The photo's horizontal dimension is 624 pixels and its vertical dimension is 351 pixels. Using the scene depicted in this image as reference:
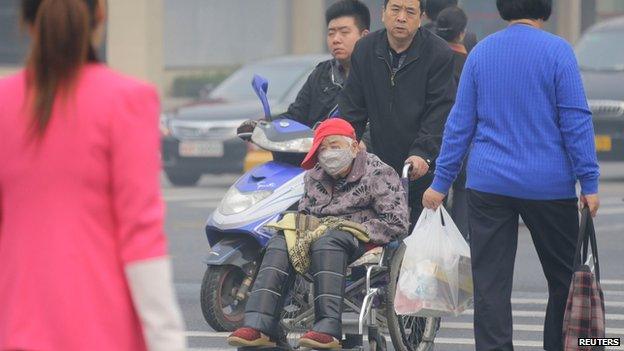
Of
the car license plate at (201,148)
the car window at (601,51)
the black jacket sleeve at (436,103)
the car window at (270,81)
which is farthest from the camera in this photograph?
the car window at (601,51)

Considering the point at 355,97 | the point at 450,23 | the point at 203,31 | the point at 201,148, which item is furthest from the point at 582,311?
the point at 203,31

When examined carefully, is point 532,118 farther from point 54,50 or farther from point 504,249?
point 54,50

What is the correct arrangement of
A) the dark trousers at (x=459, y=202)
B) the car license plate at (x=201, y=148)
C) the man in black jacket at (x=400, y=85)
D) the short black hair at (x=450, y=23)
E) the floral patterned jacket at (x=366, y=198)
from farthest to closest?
1. the car license plate at (x=201, y=148)
2. the short black hair at (x=450, y=23)
3. the dark trousers at (x=459, y=202)
4. the man in black jacket at (x=400, y=85)
5. the floral patterned jacket at (x=366, y=198)

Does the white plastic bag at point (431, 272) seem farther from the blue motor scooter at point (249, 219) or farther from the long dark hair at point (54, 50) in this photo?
the long dark hair at point (54, 50)

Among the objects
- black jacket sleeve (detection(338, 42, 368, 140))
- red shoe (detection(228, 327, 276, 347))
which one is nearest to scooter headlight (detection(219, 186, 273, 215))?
black jacket sleeve (detection(338, 42, 368, 140))

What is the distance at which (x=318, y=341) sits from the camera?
7102 mm

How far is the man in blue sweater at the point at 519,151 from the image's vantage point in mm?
6312

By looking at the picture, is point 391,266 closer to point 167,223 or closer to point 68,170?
point 68,170

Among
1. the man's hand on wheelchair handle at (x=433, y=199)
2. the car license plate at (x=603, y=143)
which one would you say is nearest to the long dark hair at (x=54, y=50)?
the man's hand on wheelchair handle at (x=433, y=199)

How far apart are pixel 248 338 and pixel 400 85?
149 cm

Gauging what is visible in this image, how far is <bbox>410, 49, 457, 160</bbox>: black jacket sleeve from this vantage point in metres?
7.70

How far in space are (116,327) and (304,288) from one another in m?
4.20

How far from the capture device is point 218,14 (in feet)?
117

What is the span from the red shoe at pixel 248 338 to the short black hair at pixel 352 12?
2.13 metres
